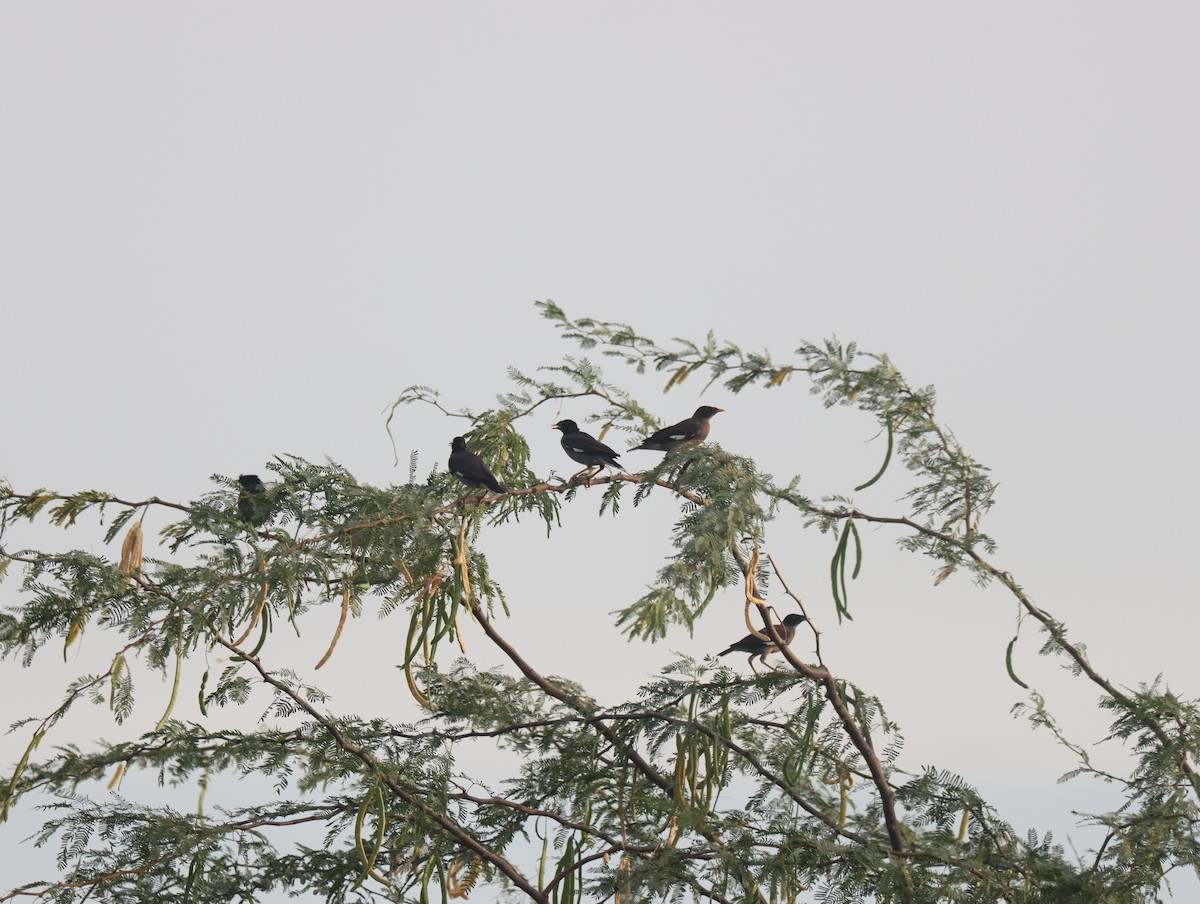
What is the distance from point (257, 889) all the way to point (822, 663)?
337cm

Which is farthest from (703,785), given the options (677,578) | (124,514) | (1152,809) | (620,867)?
(124,514)

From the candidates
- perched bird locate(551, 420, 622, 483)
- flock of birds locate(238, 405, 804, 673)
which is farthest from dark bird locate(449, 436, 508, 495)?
perched bird locate(551, 420, 622, 483)

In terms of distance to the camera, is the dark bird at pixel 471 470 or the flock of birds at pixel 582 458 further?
the dark bird at pixel 471 470

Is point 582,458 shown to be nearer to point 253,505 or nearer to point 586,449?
point 586,449

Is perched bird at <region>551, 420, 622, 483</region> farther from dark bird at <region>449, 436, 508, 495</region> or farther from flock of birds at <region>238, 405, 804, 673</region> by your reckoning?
dark bird at <region>449, 436, 508, 495</region>

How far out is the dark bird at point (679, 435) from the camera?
7855 mm

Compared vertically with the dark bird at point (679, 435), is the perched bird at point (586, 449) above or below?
above

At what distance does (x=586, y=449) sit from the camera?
9.42 m

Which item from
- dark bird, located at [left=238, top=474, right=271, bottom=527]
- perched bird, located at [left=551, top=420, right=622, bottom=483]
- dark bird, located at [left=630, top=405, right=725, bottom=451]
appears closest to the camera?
dark bird, located at [left=238, top=474, right=271, bottom=527]

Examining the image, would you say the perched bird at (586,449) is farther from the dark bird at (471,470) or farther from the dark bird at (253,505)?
the dark bird at (253,505)

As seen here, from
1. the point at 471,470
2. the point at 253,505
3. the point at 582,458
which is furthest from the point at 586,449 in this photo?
the point at 253,505

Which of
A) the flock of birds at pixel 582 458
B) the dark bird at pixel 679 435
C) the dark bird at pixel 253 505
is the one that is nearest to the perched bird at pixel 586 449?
the flock of birds at pixel 582 458

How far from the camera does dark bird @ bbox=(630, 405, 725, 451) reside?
7855mm

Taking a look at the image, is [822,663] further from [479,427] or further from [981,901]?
[479,427]
